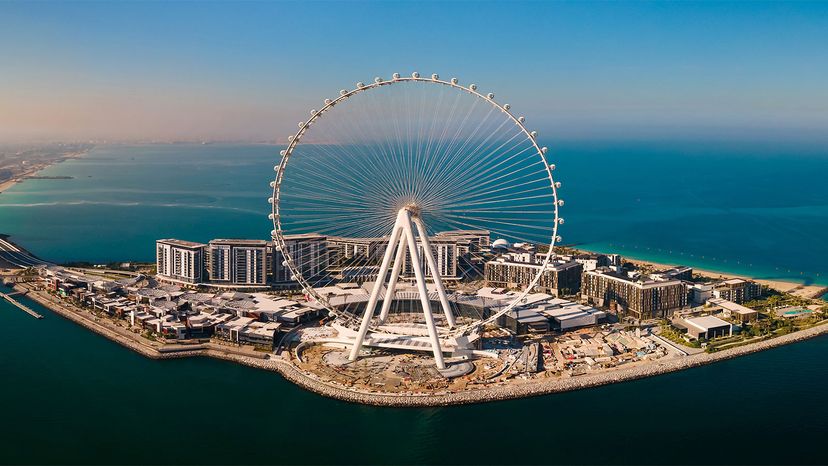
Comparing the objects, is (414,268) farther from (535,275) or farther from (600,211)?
(600,211)

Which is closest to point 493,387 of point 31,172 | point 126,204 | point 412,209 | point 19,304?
point 412,209

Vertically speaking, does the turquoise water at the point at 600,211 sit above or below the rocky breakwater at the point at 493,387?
above

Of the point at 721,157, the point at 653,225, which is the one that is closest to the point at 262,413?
the point at 653,225

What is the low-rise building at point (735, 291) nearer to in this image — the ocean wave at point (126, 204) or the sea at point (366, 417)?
the sea at point (366, 417)

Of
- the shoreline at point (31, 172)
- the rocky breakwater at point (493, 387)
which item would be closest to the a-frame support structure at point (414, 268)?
the rocky breakwater at point (493, 387)

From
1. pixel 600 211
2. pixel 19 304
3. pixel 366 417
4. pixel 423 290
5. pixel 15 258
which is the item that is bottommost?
pixel 366 417

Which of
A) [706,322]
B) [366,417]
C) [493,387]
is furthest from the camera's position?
[706,322]
